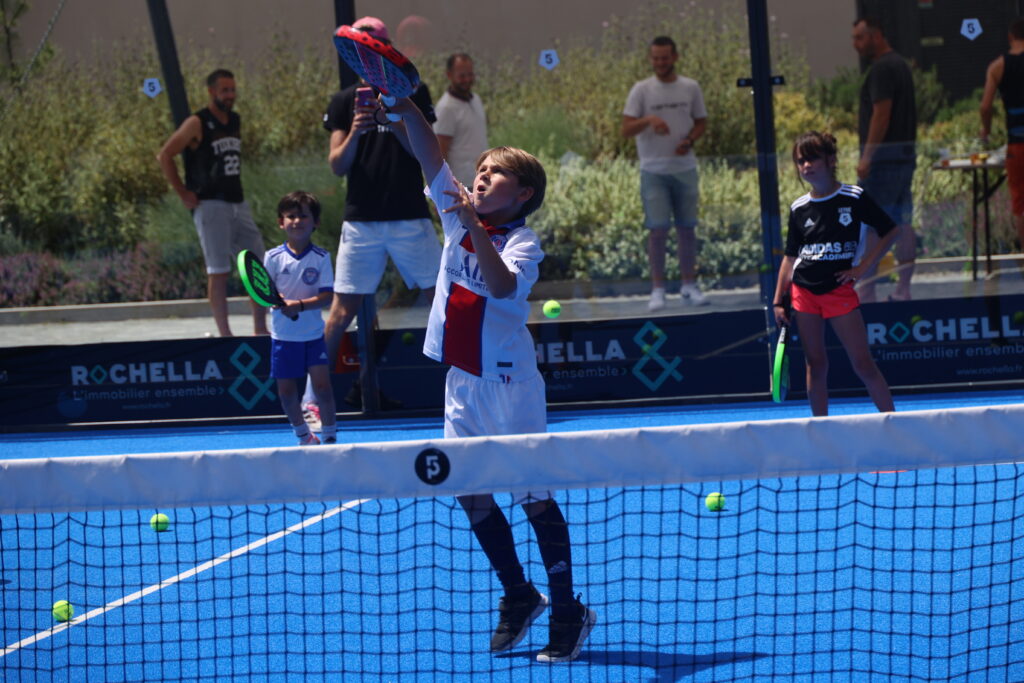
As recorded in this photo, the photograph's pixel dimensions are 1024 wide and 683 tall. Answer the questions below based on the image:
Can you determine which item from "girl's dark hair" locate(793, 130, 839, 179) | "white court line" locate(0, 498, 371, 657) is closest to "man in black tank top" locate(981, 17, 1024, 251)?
"girl's dark hair" locate(793, 130, 839, 179)

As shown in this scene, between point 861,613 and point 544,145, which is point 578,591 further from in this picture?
point 544,145

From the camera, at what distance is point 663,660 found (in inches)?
150

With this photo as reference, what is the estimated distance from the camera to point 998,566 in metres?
4.48

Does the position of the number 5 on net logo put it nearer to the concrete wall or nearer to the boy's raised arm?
the boy's raised arm

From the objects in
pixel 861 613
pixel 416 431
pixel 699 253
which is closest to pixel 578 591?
pixel 861 613

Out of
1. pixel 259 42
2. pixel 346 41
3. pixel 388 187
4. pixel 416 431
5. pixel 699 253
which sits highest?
pixel 259 42

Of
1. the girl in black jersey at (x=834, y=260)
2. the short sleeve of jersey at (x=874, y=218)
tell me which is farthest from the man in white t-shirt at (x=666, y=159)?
the short sleeve of jersey at (x=874, y=218)

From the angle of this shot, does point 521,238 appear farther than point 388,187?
No

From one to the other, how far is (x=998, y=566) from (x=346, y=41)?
9.37 ft

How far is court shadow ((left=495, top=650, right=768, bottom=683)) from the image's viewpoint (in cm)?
369

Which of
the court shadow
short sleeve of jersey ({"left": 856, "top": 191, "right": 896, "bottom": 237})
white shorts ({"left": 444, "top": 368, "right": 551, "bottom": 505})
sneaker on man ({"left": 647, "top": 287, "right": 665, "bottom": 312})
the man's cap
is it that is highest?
the man's cap

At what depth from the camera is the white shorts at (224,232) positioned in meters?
8.52

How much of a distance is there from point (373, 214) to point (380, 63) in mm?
4214

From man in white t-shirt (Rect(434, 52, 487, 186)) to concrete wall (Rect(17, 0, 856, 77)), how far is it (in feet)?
0.52
